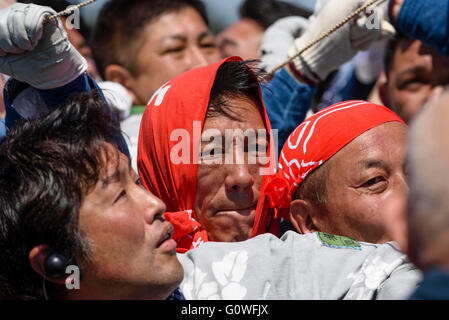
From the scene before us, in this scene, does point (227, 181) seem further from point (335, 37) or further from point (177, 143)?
point (335, 37)

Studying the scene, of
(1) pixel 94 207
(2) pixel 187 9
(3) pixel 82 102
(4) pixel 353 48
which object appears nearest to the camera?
(1) pixel 94 207

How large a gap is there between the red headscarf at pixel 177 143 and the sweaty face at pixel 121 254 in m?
0.41

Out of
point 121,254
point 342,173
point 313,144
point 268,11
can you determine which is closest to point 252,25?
point 268,11

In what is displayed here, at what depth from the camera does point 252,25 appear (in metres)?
4.48

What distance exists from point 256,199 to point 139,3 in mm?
1963

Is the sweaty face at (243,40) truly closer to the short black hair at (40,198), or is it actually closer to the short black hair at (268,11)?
the short black hair at (268,11)

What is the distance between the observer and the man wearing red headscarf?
2061 millimetres

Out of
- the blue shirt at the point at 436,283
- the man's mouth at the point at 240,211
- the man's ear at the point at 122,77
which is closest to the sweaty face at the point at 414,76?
the man's mouth at the point at 240,211

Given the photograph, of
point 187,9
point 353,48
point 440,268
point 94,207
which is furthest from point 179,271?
point 187,9

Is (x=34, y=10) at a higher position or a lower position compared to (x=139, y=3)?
higher

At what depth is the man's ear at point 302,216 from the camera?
219 centimetres
